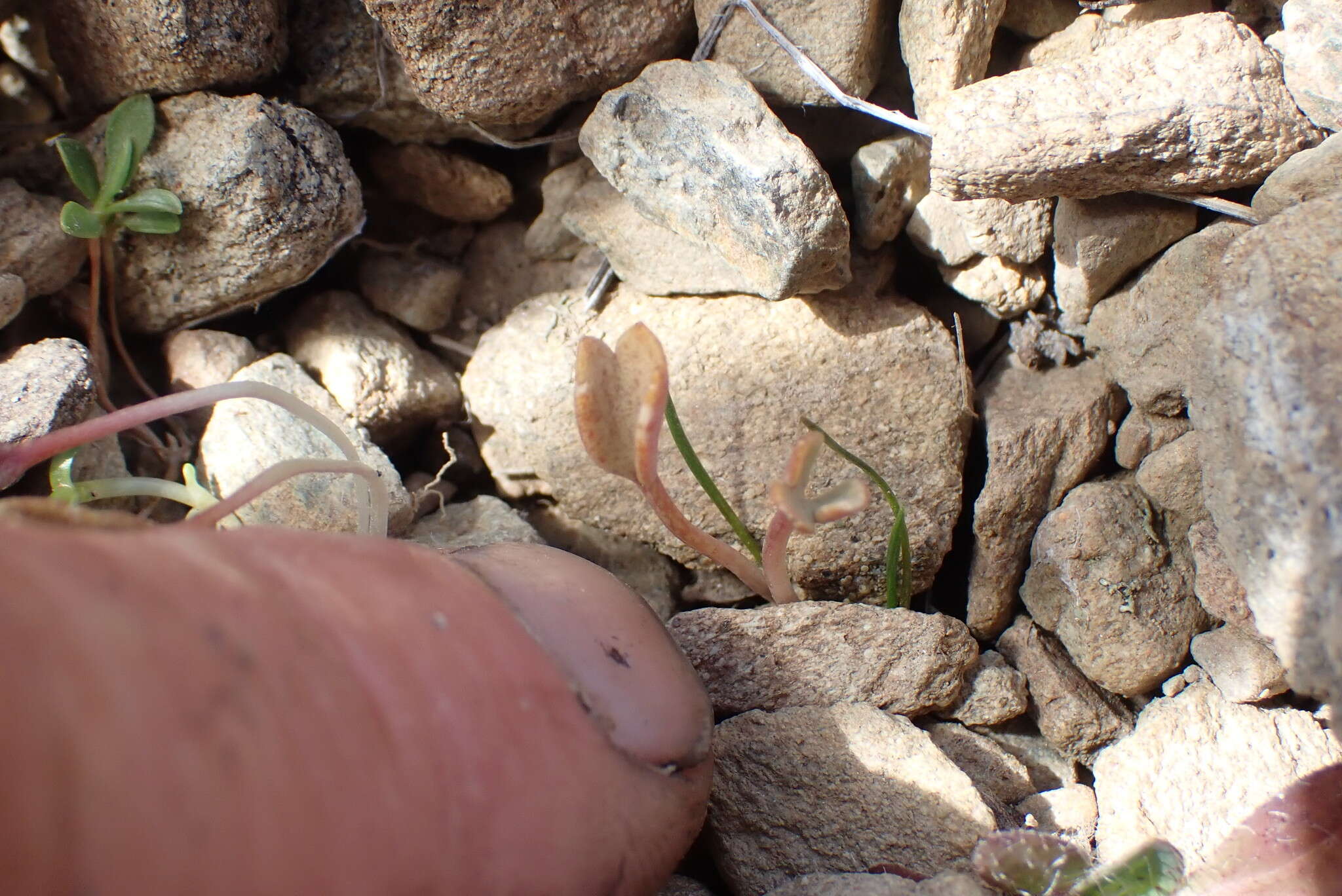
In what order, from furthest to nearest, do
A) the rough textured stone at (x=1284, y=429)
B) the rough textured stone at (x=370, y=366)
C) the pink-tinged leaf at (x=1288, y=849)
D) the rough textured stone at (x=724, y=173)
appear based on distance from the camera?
the rough textured stone at (x=370, y=366), the rough textured stone at (x=724, y=173), the pink-tinged leaf at (x=1288, y=849), the rough textured stone at (x=1284, y=429)

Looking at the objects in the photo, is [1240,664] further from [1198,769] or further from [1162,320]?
[1162,320]

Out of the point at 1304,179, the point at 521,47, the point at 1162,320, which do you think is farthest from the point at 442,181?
the point at 1304,179

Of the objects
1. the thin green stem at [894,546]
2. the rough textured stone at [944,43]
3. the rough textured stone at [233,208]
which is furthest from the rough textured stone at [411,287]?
the rough textured stone at [944,43]

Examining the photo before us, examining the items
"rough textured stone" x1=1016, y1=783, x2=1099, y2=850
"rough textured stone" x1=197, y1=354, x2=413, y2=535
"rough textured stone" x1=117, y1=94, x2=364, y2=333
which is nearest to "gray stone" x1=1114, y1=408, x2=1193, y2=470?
"rough textured stone" x1=1016, y1=783, x2=1099, y2=850

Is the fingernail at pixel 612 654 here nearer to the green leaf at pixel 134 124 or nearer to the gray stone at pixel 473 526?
the gray stone at pixel 473 526

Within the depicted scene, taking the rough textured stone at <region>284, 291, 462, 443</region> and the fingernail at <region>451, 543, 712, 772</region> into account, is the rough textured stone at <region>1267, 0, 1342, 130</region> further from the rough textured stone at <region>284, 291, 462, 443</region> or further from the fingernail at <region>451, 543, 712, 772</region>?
the rough textured stone at <region>284, 291, 462, 443</region>

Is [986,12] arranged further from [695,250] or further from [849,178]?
[695,250]

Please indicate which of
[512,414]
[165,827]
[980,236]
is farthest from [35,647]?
[980,236]
